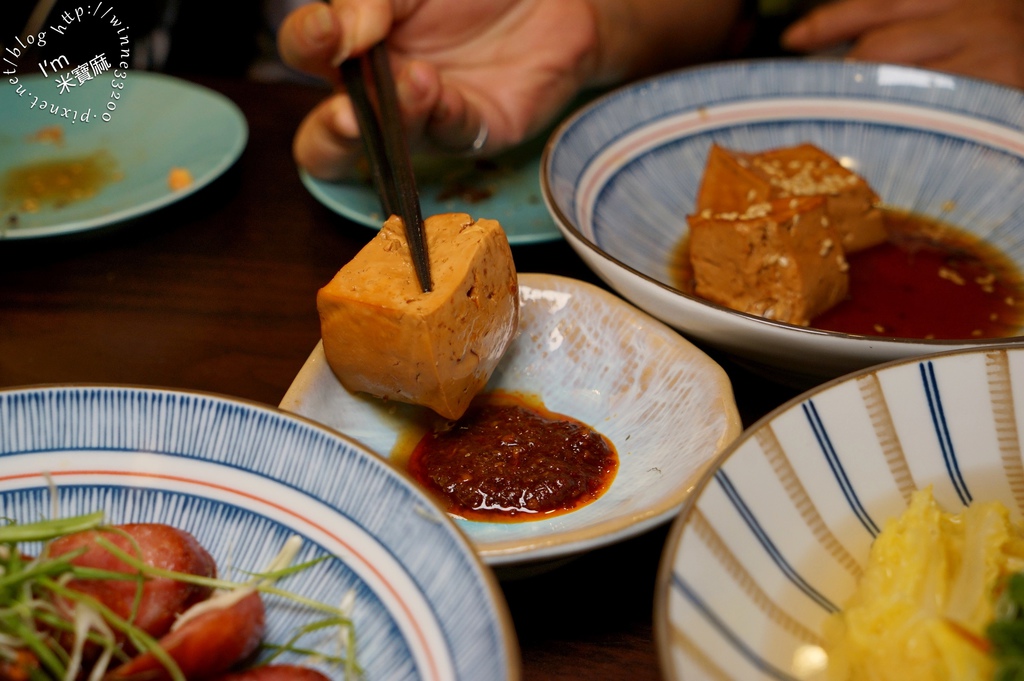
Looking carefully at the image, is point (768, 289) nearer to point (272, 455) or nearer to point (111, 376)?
point (272, 455)

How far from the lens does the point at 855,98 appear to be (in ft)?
6.62

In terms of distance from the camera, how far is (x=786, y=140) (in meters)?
2.02

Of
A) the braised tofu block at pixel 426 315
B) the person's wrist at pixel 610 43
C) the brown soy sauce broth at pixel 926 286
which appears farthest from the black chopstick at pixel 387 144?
the person's wrist at pixel 610 43

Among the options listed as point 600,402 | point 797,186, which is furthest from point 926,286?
point 600,402

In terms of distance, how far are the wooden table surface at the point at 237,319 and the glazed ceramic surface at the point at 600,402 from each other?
0.09 metres

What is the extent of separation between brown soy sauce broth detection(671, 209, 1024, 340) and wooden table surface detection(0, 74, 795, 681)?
1.18ft

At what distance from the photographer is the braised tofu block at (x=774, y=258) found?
4.90 ft

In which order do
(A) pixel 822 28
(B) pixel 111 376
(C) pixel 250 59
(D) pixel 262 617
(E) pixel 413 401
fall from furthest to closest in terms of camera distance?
(C) pixel 250 59 → (A) pixel 822 28 → (B) pixel 111 376 → (E) pixel 413 401 → (D) pixel 262 617

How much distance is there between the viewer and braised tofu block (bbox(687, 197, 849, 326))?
1.49 m

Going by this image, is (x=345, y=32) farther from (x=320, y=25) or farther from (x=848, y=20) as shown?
(x=848, y=20)

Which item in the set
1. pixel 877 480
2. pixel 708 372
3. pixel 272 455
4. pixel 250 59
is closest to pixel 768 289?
pixel 708 372

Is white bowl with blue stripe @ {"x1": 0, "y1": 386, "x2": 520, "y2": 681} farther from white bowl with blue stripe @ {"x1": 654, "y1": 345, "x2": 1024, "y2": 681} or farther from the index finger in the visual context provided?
the index finger

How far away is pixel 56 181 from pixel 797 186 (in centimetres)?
179

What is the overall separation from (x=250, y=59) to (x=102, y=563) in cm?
285
